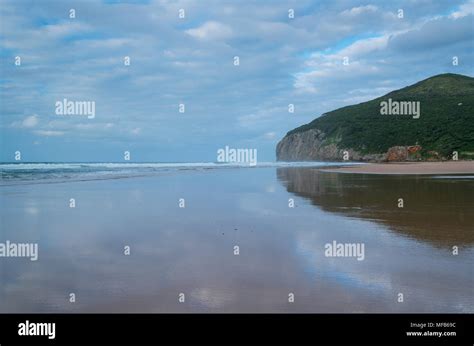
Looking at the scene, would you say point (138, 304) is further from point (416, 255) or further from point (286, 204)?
point (286, 204)

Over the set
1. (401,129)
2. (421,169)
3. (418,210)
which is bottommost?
(418,210)

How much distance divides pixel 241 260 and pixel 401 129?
298ft

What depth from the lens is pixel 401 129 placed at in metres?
89.6

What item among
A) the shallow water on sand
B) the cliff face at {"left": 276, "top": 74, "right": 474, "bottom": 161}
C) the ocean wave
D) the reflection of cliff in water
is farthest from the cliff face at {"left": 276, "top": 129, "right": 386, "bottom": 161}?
the shallow water on sand

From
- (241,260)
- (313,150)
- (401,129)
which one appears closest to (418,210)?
(241,260)

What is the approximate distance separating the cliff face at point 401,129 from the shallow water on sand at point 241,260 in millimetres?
51000

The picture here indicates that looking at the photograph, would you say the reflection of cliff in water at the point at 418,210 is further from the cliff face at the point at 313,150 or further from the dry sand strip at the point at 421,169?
the cliff face at the point at 313,150

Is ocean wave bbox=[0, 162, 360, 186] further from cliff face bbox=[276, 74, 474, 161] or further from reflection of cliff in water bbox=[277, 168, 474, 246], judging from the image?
cliff face bbox=[276, 74, 474, 161]

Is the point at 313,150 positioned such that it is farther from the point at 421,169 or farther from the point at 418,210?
the point at 418,210

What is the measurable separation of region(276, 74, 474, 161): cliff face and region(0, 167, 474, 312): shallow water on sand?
167 feet
